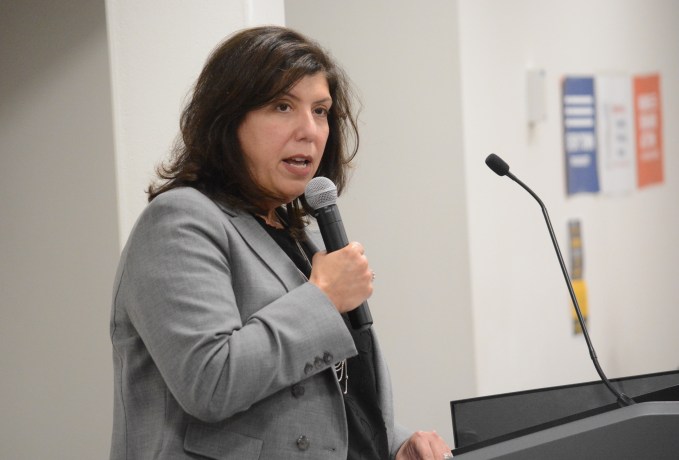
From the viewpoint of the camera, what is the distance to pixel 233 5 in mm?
2344

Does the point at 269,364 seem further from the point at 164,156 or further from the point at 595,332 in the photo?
the point at 595,332

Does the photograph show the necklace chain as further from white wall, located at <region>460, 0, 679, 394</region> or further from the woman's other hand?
white wall, located at <region>460, 0, 679, 394</region>

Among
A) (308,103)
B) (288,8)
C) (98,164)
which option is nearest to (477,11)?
(288,8)

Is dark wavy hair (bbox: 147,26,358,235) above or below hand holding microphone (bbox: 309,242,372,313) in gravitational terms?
above

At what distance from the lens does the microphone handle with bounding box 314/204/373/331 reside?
145 centimetres

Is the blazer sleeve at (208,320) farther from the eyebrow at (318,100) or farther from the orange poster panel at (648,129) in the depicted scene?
the orange poster panel at (648,129)

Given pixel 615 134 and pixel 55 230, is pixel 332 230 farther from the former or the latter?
pixel 615 134

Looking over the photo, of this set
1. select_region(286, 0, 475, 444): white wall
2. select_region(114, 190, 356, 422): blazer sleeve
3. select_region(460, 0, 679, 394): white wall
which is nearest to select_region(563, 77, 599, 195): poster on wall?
select_region(460, 0, 679, 394): white wall

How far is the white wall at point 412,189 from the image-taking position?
3176mm

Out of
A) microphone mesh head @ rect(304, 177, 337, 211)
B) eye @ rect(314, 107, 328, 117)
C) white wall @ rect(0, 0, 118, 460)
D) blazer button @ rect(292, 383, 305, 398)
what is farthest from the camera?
white wall @ rect(0, 0, 118, 460)

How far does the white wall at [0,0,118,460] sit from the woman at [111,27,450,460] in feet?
1.99

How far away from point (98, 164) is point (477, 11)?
5.34ft

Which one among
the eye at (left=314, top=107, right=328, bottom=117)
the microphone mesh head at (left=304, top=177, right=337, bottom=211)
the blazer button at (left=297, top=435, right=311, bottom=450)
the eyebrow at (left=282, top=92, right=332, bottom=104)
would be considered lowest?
the blazer button at (left=297, top=435, right=311, bottom=450)

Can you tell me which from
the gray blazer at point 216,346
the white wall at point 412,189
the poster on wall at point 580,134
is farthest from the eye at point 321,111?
the poster on wall at point 580,134
